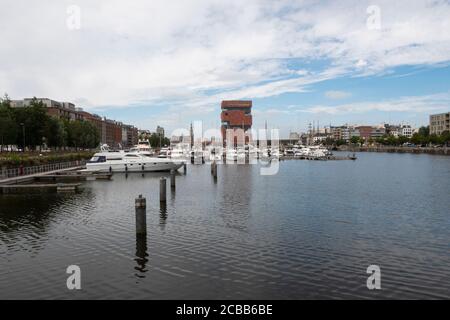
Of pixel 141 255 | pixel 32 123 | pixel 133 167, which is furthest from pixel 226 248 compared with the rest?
pixel 32 123

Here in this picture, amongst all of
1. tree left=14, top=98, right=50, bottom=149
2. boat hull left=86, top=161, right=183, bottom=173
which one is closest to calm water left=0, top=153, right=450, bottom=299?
boat hull left=86, top=161, right=183, bottom=173

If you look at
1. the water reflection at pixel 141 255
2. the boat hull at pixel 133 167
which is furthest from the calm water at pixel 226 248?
the boat hull at pixel 133 167

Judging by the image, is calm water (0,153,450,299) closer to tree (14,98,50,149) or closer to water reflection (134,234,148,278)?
water reflection (134,234,148,278)

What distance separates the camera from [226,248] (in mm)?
20844

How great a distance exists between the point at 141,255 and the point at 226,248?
4492mm

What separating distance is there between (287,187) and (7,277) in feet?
124

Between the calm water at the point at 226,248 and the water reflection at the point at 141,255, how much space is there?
45 mm

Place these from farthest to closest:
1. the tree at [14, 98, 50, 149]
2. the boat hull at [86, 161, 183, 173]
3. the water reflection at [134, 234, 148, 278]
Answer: the tree at [14, 98, 50, 149] < the boat hull at [86, 161, 183, 173] < the water reflection at [134, 234, 148, 278]

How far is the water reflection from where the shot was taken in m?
17.2

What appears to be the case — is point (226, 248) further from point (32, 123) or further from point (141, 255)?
point (32, 123)

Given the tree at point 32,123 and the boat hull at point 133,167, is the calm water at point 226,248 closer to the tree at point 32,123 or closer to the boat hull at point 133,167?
the boat hull at point 133,167

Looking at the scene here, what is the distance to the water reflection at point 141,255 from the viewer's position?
56.6 feet

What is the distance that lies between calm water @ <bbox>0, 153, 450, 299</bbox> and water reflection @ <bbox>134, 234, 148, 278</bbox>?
0.15ft

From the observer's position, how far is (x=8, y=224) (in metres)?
26.2
